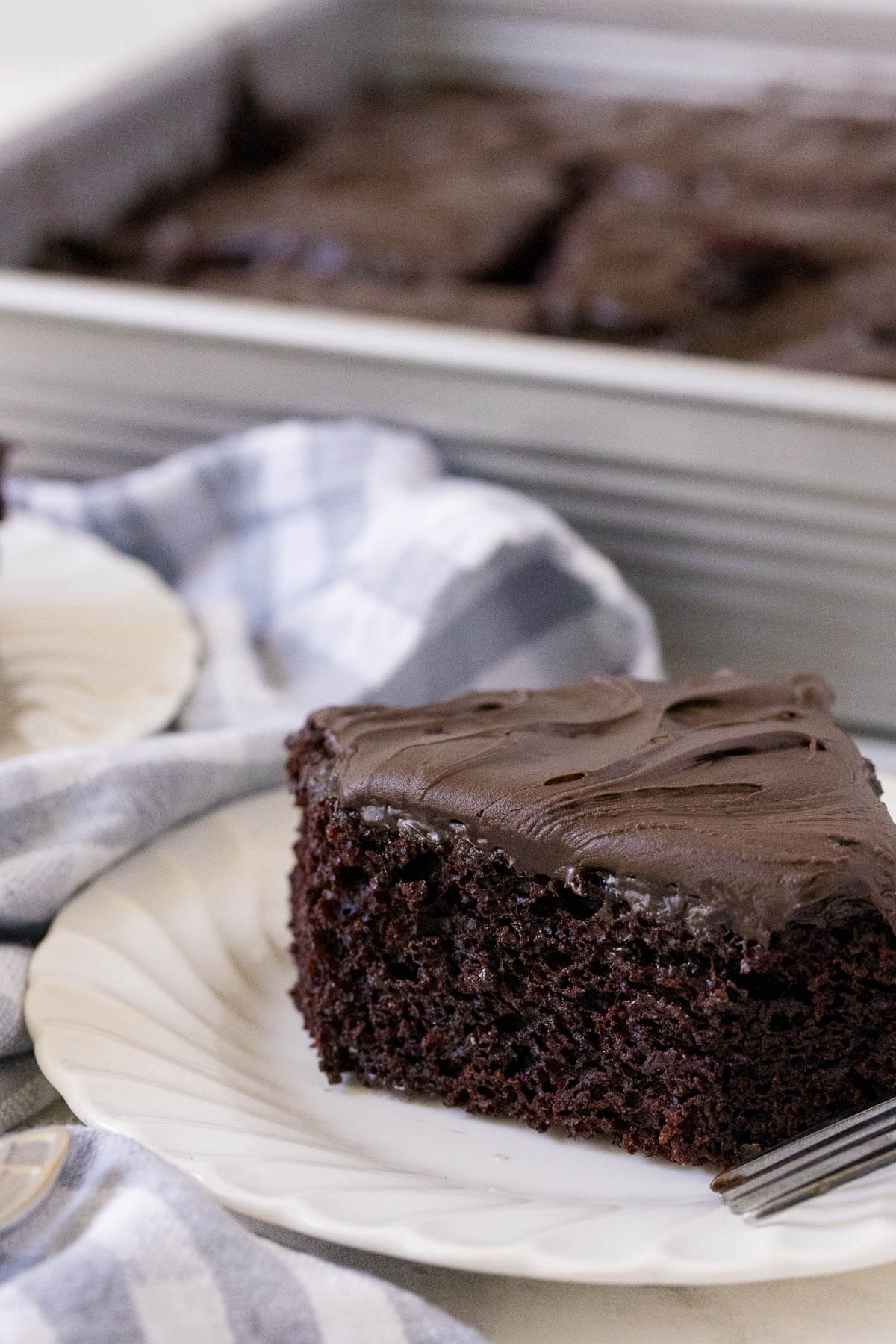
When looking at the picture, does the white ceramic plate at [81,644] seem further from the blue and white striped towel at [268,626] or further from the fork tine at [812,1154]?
the fork tine at [812,1154]

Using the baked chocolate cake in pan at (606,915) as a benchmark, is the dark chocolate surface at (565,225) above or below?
above

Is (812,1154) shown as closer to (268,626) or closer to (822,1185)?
(822,1185)

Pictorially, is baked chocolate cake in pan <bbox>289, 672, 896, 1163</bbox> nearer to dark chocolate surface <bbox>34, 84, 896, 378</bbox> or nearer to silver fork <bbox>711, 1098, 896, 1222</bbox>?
silver fork <bbox>711, 1098, 896, 1222</bbox>

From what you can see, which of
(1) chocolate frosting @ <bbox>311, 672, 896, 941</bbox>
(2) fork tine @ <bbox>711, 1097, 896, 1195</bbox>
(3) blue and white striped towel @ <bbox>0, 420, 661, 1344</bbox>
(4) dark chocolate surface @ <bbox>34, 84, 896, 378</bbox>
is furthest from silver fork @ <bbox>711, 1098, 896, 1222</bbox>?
(4) dark chocolate surface @ <bbox>34, 84, 896, 378</bbox>

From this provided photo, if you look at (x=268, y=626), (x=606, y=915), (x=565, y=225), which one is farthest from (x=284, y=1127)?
(x=565, y=225)

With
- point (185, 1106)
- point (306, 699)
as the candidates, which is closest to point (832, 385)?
point (306, 699)

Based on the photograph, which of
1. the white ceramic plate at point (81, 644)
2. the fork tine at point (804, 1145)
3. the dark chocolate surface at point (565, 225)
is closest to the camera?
the fork tine at point (804, 1145)

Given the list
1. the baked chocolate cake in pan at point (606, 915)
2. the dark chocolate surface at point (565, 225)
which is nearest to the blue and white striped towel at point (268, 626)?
the baked chocolate cake in pan at point (606, 915)
